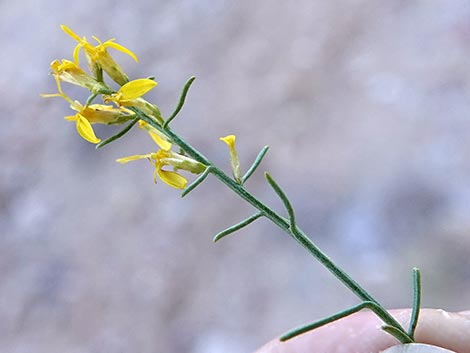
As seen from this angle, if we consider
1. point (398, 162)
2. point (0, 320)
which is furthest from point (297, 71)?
point (0, 320)

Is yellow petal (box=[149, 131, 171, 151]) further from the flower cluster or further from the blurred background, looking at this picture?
the blurred background

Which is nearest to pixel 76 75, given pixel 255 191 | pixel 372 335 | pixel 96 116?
pixel 96 116

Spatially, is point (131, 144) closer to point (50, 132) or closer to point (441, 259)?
point (50, 132)

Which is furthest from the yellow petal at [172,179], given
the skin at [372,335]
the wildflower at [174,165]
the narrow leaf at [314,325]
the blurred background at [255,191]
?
the blurred background at [255,191]

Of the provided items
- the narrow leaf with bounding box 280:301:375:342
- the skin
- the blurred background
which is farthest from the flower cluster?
the blurred background

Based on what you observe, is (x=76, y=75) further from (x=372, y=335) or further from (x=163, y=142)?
(x=372, y=335)
